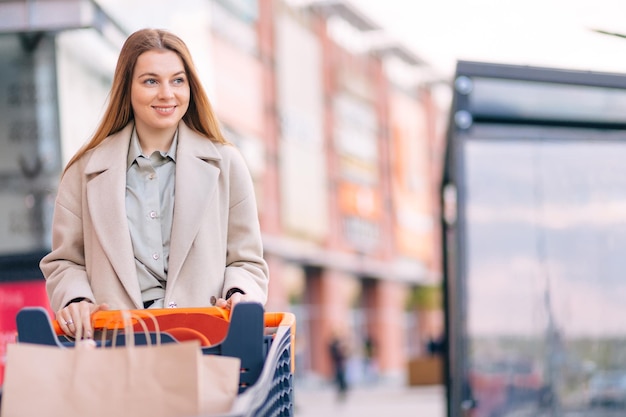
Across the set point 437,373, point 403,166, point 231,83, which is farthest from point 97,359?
point 403,166

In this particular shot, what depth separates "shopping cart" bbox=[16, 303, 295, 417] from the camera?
2998 millimetres

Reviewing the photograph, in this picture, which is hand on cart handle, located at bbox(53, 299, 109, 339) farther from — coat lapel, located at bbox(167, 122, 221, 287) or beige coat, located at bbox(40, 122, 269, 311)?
coat lapel, located at bbox(167, 122, 221, 287)

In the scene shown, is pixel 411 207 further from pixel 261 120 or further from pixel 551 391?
pixel 551 391

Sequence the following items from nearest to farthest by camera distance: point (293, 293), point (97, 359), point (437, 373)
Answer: point (97, 359)
point (437, 373)
point (293, 293)

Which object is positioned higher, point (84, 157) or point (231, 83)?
point (231, 83)

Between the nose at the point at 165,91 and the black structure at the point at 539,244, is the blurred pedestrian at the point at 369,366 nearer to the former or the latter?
the black structure at the point at 539,244

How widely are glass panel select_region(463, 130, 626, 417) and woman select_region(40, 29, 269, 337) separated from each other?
3979mm

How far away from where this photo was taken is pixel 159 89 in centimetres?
355

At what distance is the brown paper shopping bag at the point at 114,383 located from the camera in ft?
8.50

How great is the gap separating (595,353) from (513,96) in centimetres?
165

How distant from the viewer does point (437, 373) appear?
36625mm

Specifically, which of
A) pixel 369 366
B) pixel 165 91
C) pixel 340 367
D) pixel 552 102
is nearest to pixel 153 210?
pixel 165 91

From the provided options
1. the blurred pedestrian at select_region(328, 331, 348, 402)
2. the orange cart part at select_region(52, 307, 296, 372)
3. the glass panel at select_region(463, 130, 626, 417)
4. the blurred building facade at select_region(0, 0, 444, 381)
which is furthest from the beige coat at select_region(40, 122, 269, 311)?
the blurred pedestrian at select_region(328, 331, 348, 402)

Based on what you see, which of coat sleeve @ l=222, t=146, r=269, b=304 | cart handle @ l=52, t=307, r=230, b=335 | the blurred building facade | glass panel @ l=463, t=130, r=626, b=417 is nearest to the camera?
cart handle @ l=52, t=307, r=230, b=335
